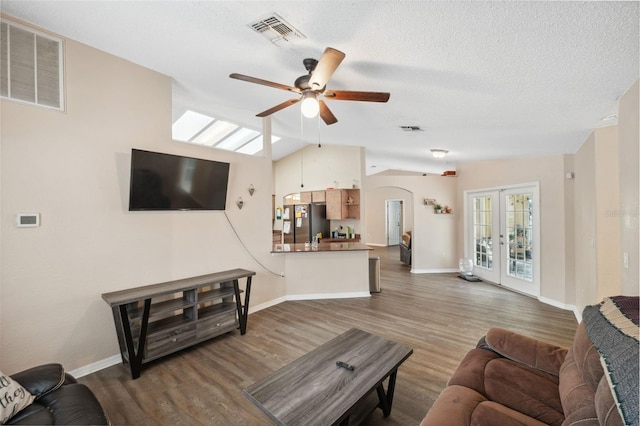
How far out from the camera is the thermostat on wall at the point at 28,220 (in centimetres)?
217

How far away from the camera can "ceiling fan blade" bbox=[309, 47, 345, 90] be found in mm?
1750

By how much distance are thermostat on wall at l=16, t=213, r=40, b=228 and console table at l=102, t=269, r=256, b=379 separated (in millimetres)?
815

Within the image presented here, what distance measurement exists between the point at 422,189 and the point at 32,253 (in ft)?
21.5

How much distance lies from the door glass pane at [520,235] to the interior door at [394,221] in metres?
6.15

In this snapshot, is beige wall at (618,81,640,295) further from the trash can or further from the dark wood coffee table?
the trash can

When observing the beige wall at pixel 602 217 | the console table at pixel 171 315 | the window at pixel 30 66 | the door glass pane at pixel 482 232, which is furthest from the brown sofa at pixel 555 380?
the door glass pane at pixel 482 232

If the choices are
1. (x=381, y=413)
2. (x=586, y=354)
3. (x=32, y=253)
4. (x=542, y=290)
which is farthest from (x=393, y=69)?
(x=542, y=290)

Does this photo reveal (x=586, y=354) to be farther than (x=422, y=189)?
No

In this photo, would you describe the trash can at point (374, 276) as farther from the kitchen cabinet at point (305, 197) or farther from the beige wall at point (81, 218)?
the beige wall at point (81, 218)

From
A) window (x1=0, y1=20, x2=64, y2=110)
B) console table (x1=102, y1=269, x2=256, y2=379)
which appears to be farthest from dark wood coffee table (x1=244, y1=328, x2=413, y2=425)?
window (x1=0, y1=20, x2=64, y2=110)

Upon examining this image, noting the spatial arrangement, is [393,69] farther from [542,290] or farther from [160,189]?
[542,290]

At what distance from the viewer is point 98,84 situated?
259 centimetres

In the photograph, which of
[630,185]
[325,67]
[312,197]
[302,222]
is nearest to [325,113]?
[325,67]

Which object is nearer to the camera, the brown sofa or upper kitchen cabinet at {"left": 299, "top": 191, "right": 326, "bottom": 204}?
the brown sofa
